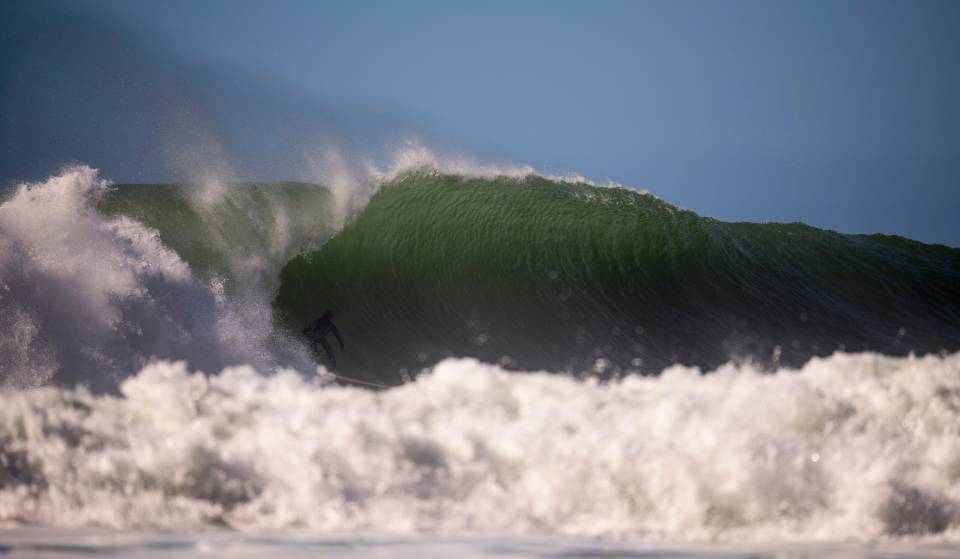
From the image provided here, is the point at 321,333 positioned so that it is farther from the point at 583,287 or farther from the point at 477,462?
the point at 477,462

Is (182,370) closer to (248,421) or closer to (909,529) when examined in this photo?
(248,421)

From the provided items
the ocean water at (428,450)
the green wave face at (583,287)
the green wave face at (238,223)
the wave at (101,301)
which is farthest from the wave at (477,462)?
the green wave face at (238,223)

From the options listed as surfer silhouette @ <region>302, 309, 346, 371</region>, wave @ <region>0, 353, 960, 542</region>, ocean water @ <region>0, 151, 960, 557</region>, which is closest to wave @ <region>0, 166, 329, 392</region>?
ocean water @ <region>0, 151, 960, 557</region>

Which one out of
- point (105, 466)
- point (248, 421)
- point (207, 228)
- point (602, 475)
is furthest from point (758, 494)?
point (207, 228)

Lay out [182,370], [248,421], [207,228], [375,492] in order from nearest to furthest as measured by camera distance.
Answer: [375,492], [248,421], [182,370], [207,228]

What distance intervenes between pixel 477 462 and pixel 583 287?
894 centimetres

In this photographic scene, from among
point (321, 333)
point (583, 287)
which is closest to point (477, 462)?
point (321, 333)

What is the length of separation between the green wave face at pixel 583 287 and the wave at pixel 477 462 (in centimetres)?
653

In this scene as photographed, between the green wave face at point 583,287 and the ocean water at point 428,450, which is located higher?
the green wave face at point 583,287

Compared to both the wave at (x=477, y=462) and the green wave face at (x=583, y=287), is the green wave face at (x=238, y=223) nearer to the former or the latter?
the green wave face at (x=583, y=287)

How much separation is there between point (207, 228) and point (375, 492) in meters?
10.1

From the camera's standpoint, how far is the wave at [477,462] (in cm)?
309

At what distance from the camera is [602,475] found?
3.27m

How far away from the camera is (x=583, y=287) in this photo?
39.9 ft
